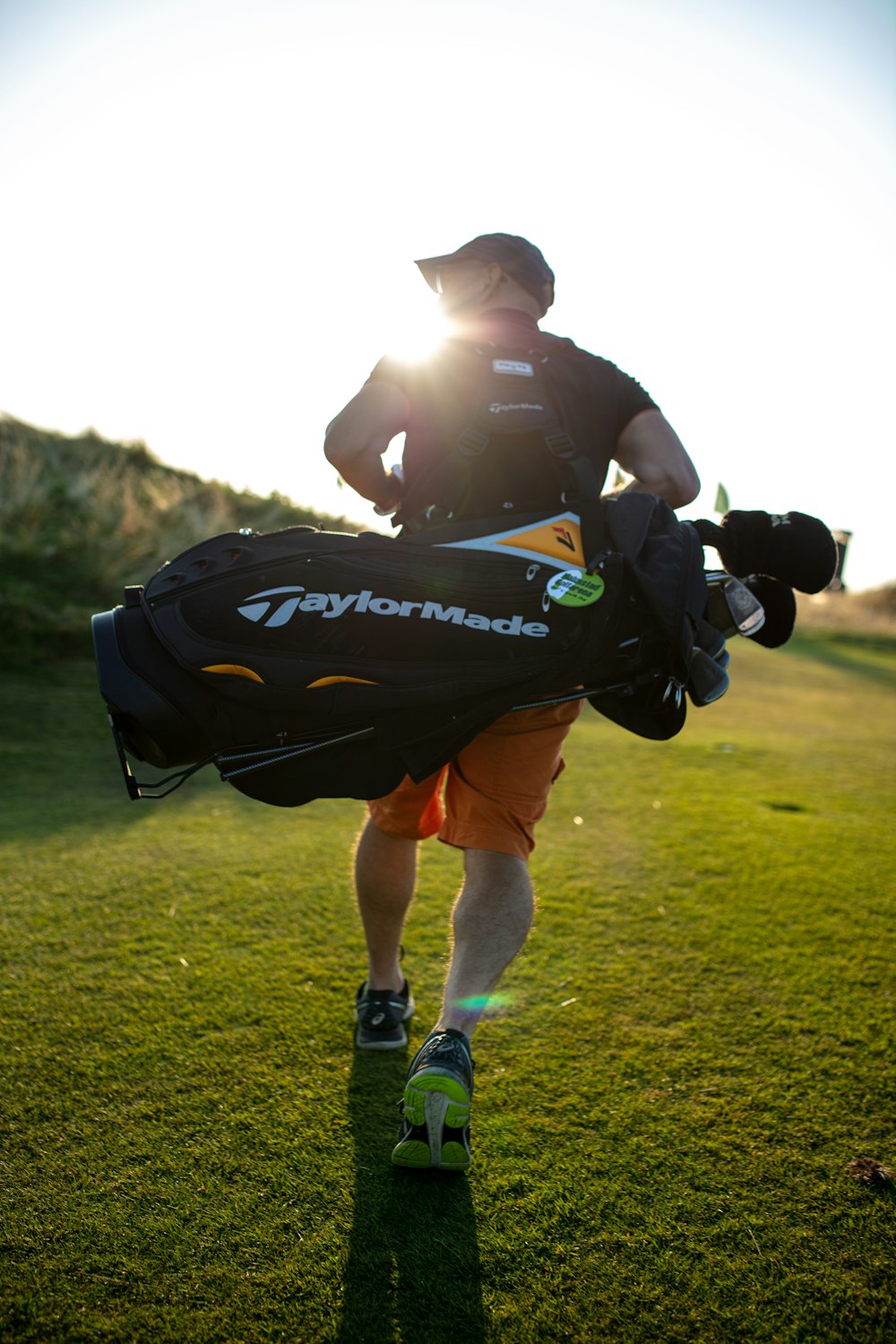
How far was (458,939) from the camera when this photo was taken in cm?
190

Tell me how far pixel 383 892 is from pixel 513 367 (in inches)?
53.2

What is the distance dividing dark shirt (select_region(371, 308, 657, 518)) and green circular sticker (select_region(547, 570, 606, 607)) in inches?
8.6

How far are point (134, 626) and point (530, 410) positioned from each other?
1005 mm

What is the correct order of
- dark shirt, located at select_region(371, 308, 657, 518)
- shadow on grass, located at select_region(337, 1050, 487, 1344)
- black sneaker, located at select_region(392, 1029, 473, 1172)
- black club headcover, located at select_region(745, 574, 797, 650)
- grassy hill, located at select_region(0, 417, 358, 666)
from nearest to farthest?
shadow on grass, located at select_region(337, 1050, 487, 1344), black sneaker, located at select_region(392, 1029, 473, 1172), dark shirt, located at select_region(371, 308, 657, 518), black club headcover, located at select_region(745, 574, 797, 650), grassy hill, located at select_region(0, 417, 358, 666)

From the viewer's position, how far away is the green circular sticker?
1.79m

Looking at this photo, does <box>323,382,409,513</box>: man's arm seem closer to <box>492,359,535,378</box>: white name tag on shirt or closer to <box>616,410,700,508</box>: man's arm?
<box>492,359,535,378</box>: white name tag on shirt

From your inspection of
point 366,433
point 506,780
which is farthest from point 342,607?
point 506,780

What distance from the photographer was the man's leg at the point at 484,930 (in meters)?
1.83

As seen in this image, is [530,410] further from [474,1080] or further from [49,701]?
[49,701]

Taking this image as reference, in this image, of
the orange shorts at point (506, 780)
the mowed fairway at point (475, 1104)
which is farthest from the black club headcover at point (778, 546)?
the mowed fairway at point (475, 1104)

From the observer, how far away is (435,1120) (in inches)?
64.1

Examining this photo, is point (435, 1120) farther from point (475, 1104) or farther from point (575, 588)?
point (575, 588)

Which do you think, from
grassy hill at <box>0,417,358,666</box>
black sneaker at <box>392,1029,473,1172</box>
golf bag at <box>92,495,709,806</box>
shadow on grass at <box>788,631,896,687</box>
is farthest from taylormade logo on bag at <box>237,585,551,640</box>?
shadow on grass at <box>788,631,896,687</box>

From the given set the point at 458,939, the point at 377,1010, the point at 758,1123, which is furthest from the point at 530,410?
the point at 758,1123
